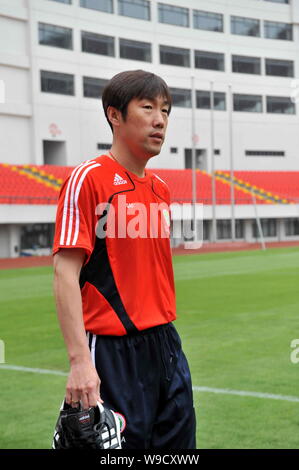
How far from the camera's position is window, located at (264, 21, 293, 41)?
50750 mm

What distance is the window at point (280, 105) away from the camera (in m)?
51.0

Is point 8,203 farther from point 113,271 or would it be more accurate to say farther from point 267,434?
point 113,271

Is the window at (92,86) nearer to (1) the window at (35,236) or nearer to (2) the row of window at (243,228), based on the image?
(2) the row of window at (243,228)

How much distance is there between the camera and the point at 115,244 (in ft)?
9.89

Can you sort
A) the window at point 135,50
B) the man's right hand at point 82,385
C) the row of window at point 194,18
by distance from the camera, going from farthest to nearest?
the window at point 135,50
the row of window at point 194,18
the man's right hand at point 82,385

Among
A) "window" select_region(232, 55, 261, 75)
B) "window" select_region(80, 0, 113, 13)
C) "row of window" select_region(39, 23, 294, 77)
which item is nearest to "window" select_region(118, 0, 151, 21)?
"window" select_region(80, 0, 113, 13)

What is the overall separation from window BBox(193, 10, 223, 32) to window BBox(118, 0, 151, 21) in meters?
3.65

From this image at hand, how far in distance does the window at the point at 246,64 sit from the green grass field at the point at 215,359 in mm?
33487

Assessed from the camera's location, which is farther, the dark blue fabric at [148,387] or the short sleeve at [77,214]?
the dark blue fabric at [148,387]

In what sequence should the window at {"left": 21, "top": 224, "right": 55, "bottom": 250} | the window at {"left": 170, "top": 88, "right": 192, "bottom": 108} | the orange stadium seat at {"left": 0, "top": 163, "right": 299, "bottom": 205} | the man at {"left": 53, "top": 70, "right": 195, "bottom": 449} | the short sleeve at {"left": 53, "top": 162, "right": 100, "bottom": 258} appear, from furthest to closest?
1. the window at {"left": 170, "top": 88, "right": 192, "bottom": 108}
2. the orange stadium seat at {"left": 0, "top": 163, "right": 299, "bottom": 205}
3. the window at {"left": 21, "top": 224, "right": 55, "bottom": 250}
4. the man at {"left": 53, "top": 70, "right": 195, "bottom": 449}
5. the short sleeve at {"left": 53, "top": 162, "right": 100, "bottom": 258}

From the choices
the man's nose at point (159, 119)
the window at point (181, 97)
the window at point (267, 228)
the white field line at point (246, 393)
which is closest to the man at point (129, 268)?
the man's nose at point (159, 119)

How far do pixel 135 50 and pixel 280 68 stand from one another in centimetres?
1262

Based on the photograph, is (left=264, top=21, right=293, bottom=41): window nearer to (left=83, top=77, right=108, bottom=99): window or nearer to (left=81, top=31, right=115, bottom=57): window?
(left=81, top=31, right=115, bottom=57): window
